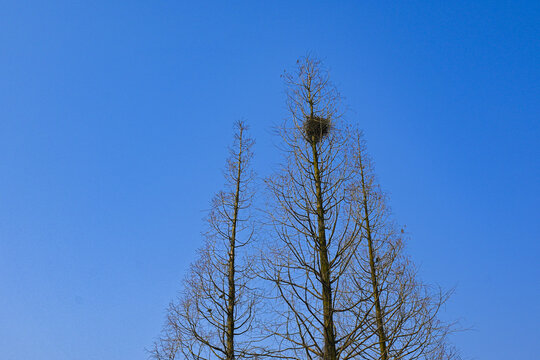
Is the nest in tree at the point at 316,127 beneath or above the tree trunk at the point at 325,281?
above

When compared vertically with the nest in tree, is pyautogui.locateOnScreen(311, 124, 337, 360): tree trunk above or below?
below

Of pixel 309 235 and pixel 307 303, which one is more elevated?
pixel 309 235

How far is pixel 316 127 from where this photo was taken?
6633 millimetres

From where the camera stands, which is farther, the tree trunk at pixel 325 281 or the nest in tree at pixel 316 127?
the nest in tree at pixel 316 127

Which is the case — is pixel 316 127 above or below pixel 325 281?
above

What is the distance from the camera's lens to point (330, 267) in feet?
17.4

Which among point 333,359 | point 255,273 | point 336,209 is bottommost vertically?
point 333,359

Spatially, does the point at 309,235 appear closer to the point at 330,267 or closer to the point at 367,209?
the point at 330,267

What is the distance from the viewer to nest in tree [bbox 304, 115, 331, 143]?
21.5 feet

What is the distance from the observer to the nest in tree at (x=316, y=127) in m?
6.55

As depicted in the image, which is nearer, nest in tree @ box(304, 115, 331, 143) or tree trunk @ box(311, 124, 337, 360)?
tree trunk @ box(311, 124, 337, 360)

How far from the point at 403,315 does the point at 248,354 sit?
6.74 ft

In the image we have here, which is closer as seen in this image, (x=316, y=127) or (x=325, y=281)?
(x=325, y=281)


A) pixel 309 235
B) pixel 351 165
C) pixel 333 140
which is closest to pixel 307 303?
pixel 309 235
